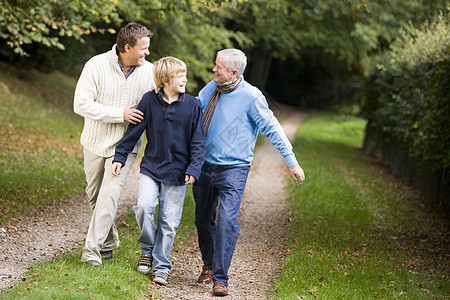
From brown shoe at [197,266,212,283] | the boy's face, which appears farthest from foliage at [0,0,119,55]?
brown shoe at [197,266,212,283]

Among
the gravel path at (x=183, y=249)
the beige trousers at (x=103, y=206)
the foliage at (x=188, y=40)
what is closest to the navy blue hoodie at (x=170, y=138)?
the beige trousers at (x=103, y=206)

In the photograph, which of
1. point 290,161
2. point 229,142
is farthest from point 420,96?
point 229,142

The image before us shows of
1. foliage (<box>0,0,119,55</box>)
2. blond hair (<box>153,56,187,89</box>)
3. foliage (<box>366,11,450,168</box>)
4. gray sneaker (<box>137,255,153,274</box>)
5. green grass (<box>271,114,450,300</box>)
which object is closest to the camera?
blond hair (<box>153,56,187,89</box>)

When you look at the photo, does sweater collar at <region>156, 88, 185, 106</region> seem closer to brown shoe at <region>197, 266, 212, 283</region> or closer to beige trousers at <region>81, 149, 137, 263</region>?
beige trousers at <region>81, 149, 137, 263</region>

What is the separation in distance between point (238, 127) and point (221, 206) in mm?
704

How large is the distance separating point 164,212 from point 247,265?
6.08 feet

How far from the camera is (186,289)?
4957 mm

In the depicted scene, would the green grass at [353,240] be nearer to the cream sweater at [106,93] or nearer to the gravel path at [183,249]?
the gravel path at [183,249]

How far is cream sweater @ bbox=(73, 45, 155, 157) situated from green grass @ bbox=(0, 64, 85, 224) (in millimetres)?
2467

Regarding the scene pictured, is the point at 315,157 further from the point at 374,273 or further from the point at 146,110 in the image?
the point at 146,110

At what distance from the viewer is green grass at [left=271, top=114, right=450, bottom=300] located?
5539mm

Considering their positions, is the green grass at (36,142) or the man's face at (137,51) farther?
the green grass at (36,142)

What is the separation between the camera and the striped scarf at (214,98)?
4.76 metres

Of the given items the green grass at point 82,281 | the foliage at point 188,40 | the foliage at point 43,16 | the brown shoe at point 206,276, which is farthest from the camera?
the foliage at point 188,40
